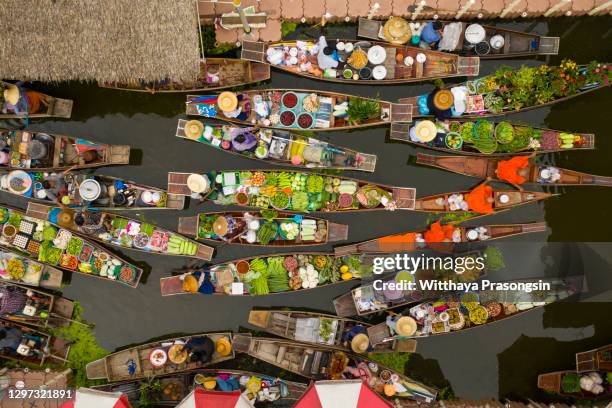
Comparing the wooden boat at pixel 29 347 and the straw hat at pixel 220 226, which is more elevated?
the straw hat at pixel 220 226

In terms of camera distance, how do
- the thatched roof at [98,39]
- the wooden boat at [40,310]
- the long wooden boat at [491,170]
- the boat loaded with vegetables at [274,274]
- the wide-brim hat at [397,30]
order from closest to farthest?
the thatched roof at [98,39]
the wide-brim hat at [397,30]
the wooden boat at [40,310]
the boat loaded with vegetables at [274,274]
the long wooden boat at [491,170]

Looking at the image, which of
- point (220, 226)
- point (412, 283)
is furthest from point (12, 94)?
point (412, 283)

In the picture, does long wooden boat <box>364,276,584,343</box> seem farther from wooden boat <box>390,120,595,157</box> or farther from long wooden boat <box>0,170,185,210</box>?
long wooden boat <box>0,170,185,210</box>

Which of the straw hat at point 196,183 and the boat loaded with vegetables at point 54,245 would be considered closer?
the straw hat at point 196,183

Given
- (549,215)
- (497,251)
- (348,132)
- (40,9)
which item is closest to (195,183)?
(348,132)

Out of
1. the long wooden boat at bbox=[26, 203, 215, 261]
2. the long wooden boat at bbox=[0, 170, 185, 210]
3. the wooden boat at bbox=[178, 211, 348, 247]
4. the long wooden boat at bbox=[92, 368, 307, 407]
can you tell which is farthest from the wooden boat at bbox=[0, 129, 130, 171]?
the long wooden boat at bbox=[92, 368, 307, 407]

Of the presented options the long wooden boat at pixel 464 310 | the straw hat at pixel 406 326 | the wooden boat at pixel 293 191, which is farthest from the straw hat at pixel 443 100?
the straw hat at pixel 406 326

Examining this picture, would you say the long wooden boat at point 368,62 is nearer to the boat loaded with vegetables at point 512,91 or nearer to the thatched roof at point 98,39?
the boat loaded with vegetables at point 512,91
